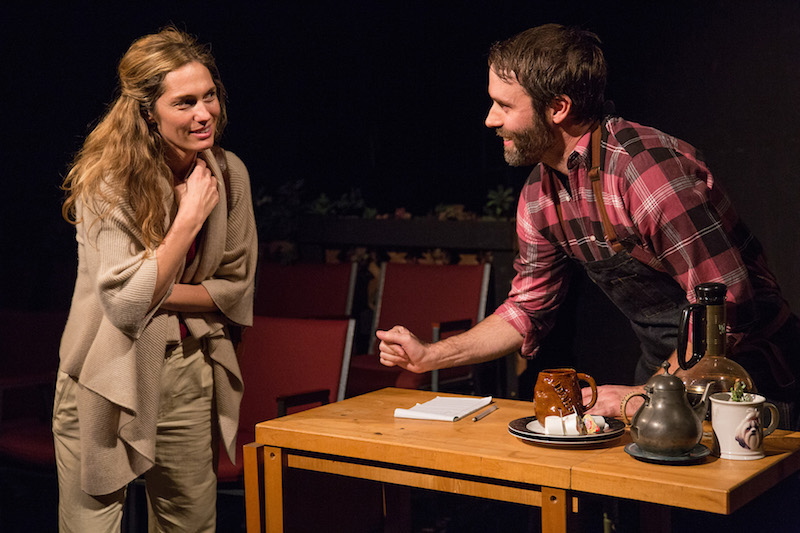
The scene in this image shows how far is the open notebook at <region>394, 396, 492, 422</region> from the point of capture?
6.48 ft

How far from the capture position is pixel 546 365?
4.30 metres

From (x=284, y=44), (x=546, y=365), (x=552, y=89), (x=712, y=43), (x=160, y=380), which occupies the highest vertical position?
(x=284, y=44)

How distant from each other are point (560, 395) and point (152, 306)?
2.98ft

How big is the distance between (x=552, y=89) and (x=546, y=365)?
7.99 ft

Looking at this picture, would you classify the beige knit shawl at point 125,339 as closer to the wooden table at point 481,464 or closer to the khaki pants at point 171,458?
the khaki pants at point 171,458

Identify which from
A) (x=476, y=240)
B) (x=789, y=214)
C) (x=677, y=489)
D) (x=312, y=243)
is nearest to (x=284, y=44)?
(x=312, y=243)

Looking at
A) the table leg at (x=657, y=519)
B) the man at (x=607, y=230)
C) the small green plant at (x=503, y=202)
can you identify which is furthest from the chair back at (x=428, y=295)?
the table leg at (x=657, y=519)

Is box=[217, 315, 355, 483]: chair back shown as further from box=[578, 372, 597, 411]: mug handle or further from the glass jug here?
the glass jug

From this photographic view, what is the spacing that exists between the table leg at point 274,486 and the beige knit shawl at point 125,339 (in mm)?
224

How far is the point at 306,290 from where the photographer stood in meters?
4.42

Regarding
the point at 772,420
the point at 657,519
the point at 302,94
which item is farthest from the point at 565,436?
the point at 302,94

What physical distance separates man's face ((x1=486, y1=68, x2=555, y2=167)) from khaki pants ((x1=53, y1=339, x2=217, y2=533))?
88 cm

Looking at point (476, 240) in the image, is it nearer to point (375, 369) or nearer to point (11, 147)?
point (375, 369)

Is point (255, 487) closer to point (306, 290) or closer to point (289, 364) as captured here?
point (289, 364)
